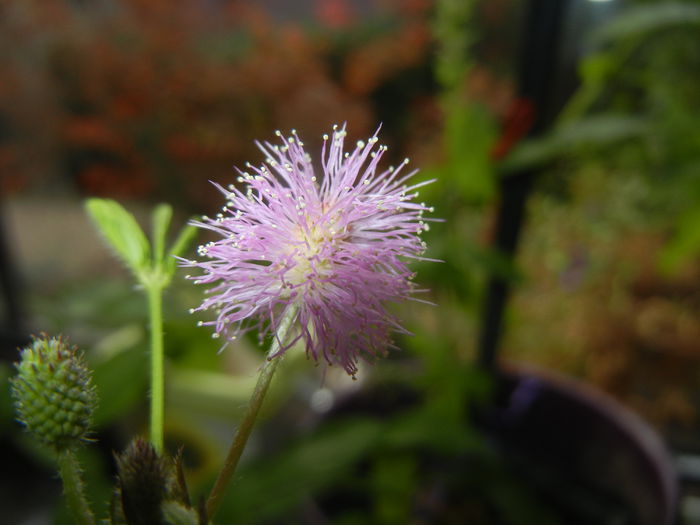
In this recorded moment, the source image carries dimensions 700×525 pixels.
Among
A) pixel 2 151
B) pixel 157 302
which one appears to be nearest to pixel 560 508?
pixel 157 302

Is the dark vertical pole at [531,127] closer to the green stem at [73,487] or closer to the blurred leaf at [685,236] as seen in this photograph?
the blurred leaf at [685,236]

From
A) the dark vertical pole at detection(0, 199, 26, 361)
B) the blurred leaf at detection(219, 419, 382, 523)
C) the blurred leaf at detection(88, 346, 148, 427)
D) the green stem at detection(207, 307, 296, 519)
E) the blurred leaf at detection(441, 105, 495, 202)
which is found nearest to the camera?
the green stem at detection(207, 307, 296, 519)

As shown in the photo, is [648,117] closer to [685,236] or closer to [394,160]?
[685,236]

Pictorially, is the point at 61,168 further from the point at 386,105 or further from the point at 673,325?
the point at 673,325

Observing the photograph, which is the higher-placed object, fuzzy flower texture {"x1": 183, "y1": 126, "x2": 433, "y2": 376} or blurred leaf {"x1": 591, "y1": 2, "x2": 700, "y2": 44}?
blurred leaf {"x1": 591, "y1": 2, "x2": 700, "y2": 44}

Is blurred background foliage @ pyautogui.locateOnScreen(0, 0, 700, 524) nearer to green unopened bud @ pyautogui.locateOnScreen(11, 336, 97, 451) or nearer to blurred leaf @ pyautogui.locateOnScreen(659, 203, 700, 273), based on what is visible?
blurred leaf @ pyautogui.locateOnScreen(659, 203, 700, 273)

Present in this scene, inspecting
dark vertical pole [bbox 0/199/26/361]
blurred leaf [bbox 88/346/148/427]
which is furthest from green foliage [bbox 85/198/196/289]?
dark vertical pole [bbox 0/199/26/361]

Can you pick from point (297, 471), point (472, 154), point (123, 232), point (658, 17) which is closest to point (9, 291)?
point (297, 471)
